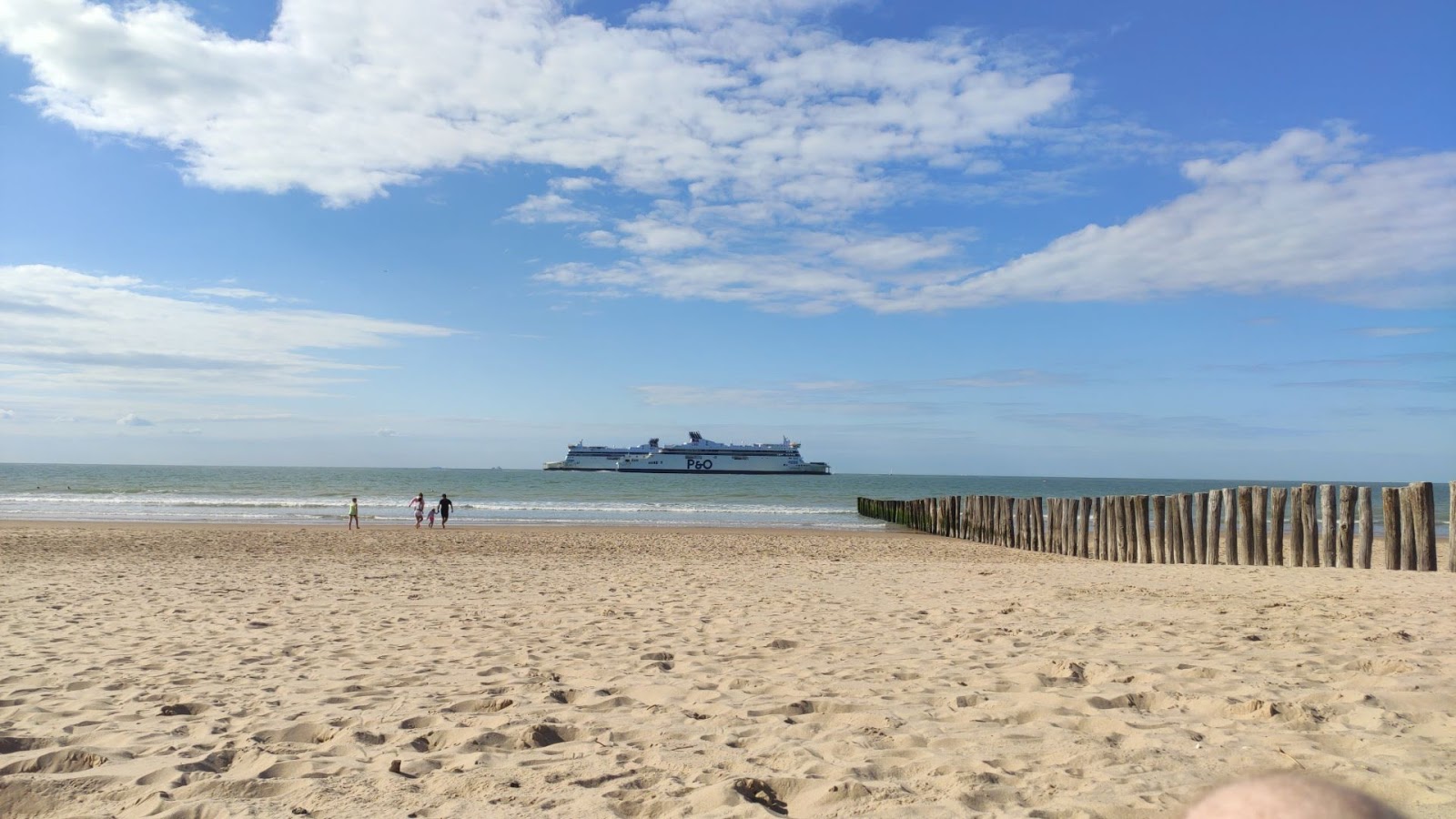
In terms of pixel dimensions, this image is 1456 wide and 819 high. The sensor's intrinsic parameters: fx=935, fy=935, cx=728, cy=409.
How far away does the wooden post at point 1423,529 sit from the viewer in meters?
11.3

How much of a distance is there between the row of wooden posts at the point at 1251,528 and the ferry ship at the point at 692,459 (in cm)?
7831

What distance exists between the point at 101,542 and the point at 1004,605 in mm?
16840

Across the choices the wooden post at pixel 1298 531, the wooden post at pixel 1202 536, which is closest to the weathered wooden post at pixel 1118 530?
the wooden post at pixel 1202 536

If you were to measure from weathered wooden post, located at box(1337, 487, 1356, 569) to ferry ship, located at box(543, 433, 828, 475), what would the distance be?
8502 centimetres

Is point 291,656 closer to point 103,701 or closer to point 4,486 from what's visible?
point 103,701

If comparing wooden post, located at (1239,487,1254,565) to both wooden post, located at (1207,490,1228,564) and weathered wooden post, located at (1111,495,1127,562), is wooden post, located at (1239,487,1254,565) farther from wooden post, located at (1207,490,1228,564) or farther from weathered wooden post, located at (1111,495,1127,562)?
weathered wooden post, located at (1111,495,1127,562)

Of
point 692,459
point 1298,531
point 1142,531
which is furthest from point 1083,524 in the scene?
point 692,459

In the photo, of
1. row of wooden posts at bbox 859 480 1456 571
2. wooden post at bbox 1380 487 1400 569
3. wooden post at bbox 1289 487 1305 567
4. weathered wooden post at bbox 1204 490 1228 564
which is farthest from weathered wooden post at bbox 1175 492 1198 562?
wooden post at bbox 1380 487 1400 569

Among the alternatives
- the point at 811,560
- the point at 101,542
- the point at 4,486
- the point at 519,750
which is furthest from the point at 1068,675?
the point at 4,486

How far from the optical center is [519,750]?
13.7 ft

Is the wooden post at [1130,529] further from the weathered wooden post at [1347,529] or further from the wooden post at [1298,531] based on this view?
the weathered wooden post at [1347,529]

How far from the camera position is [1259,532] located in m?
13.1

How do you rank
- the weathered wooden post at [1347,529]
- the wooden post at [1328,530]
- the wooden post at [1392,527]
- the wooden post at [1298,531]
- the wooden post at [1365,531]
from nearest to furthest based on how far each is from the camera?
the wooden post at [1365,531] < the wooden post at [1392,527] < the weathered wooden post at [1347,529] < the wooden post at [1328,530] < the wooden post at [1298,531]

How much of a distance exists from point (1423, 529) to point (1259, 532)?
1.99m
